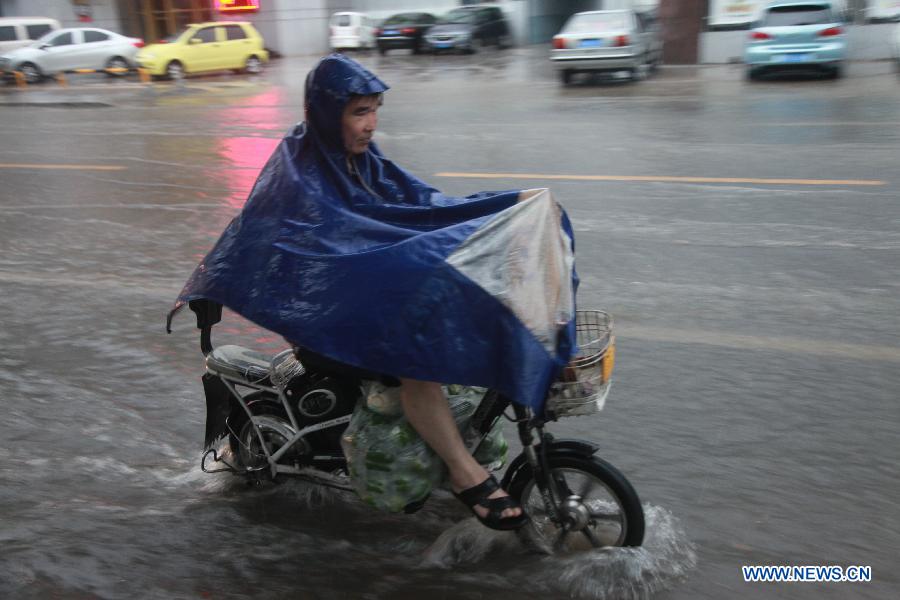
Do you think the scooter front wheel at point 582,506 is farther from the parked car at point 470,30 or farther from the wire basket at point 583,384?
the parked car at point 470,30

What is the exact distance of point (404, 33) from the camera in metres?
33.7

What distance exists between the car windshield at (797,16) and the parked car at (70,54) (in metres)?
18.9

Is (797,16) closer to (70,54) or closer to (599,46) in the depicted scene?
(599,46)

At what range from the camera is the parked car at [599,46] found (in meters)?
20.3

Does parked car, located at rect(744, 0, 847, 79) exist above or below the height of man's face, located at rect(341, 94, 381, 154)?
below

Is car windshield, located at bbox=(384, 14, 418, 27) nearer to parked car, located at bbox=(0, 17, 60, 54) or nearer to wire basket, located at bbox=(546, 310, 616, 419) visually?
parked car, located at bbox=(0, 17, 60, 54)

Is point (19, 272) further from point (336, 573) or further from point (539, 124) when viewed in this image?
point (539, 124)

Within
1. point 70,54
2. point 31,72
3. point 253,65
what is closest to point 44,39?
point 70,54

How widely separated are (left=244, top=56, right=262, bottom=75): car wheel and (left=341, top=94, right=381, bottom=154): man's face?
90.2 feet

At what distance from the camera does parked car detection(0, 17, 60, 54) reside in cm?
3077

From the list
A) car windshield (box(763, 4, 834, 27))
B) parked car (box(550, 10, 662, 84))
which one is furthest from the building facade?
car windshield (box(763, 4, 834, 27))

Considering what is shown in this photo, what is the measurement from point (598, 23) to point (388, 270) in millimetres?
19391

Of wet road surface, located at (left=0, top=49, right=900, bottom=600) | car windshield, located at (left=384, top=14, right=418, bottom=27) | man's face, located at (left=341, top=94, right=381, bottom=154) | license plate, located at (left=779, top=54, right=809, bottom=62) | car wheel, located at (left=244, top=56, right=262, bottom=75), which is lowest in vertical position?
car wheel, located at (left=244, top=56, right=262, bottom=75)

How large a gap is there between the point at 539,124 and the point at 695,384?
32.8ft
